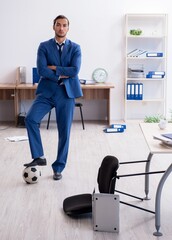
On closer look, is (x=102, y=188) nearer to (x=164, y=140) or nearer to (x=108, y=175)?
(x=108, y=175)

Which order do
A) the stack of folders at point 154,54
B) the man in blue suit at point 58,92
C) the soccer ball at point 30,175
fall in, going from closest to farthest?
the soccer ball at point 30,175, the man in blue suit at point 58,92, the stack of folders at point 154,54

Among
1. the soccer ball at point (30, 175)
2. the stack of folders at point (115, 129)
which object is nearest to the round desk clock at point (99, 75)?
the stack of folders at point (115, 129)

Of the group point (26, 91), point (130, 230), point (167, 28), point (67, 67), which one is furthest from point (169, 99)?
point (130, 230)

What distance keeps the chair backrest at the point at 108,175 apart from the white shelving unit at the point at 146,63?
4441mm

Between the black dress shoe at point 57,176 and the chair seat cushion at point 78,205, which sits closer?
the chair seat cushion at point 78,205

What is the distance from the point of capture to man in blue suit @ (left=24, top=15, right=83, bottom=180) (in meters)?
4.44

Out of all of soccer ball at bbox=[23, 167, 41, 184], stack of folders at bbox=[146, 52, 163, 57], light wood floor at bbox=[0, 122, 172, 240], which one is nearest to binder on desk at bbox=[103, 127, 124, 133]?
light wood floor at bbox=[0, 122, 172, 240]

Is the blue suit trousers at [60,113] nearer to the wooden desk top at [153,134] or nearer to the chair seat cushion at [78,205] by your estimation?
the chair seat cushion at [78,205]

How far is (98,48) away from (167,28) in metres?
1.19

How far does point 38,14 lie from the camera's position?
300 inches

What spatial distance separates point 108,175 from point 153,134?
44 cm

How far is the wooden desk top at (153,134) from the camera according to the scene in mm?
2906

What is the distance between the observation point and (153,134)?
3.34 meters

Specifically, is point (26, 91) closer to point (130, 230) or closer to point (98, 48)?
point (98, 48)
